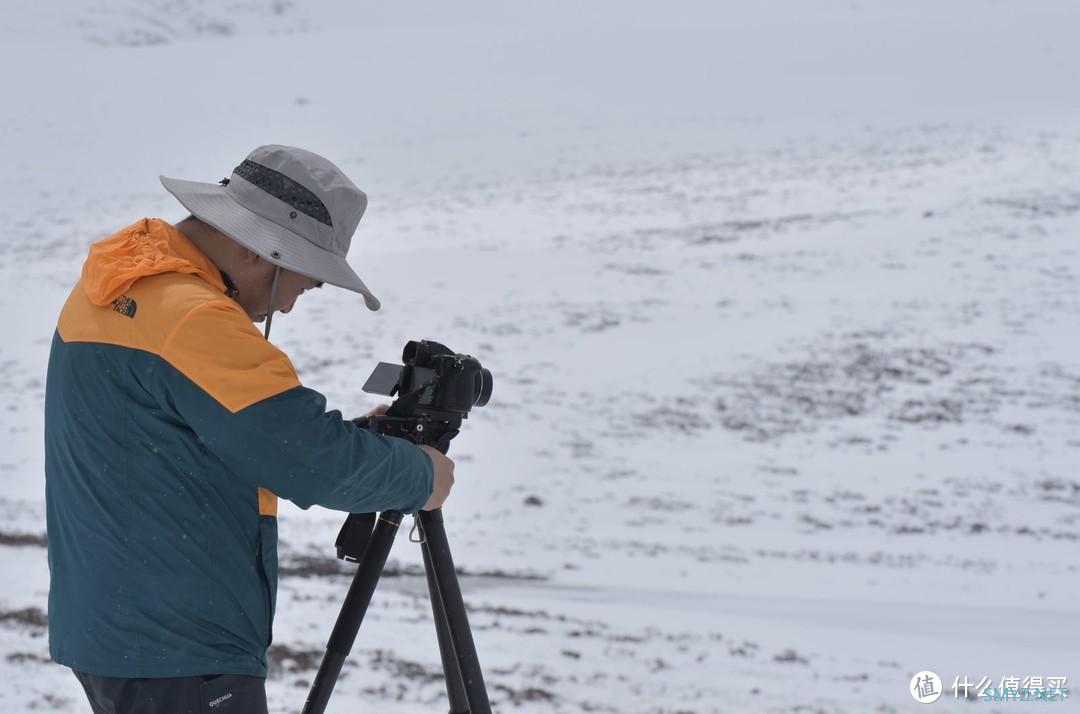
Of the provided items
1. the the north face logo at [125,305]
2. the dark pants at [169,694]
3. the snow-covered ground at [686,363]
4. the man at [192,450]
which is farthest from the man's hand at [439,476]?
the snow-covered ground at [686,363]

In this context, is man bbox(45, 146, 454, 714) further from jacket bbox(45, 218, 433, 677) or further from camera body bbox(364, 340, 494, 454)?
camera body bbox(364, 340, 494, 454)

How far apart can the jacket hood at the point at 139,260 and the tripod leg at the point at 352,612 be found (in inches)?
25.6

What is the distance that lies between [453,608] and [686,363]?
24.4 feet

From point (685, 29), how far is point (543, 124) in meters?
13.0

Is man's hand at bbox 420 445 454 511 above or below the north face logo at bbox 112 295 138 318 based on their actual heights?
below

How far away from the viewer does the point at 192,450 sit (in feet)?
5.48

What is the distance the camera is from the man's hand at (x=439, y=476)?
1.90m

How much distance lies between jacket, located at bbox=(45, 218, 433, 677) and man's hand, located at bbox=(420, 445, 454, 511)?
4.5 inches

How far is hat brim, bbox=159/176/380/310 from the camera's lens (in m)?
1.73

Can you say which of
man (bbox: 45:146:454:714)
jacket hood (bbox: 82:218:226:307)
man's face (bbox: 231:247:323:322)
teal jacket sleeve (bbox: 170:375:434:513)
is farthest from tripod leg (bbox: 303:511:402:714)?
jacket hood (bbox: 82:218:226:307)

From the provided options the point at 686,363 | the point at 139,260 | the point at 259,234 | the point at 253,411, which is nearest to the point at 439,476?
the point at 253,411

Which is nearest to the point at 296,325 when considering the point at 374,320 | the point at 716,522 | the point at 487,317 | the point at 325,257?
the point at 374,320

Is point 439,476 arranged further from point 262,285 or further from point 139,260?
point 139,260

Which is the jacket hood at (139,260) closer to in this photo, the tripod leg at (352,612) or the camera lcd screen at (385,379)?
the camera lcd screen at (385,379)
